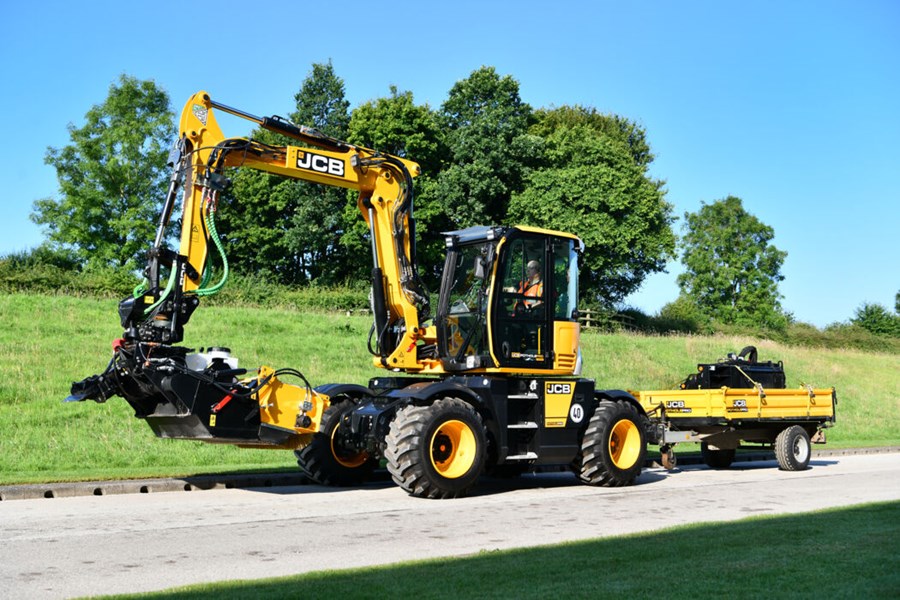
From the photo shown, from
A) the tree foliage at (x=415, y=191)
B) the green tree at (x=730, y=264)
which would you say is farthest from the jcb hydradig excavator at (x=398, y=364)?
the green tree at (x=730, y=264)

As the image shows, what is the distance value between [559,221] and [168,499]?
37805 mm

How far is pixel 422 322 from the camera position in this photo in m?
14.3

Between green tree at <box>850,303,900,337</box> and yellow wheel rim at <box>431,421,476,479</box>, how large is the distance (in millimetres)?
68381

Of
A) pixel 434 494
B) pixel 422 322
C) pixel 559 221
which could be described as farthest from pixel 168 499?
pixel 559 221

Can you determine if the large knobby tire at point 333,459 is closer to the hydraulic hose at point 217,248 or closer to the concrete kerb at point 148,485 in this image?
the concrete kerb at point 148,485

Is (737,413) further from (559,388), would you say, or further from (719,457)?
(559,388)

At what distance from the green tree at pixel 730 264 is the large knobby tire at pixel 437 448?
65088 millimetres

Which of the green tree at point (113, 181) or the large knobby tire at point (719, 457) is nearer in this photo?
the large knobby tire at point (719, 457)

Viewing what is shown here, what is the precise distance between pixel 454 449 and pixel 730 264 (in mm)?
69414

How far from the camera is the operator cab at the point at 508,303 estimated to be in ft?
45.0

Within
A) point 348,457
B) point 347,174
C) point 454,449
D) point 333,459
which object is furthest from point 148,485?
point 347,174

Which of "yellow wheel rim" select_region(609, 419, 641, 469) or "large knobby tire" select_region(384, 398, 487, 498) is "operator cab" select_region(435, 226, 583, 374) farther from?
"yellow wheel rim" select_region(609, 419, 641, 469)

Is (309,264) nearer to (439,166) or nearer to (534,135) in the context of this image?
(439,166)

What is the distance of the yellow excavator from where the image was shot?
459 inches
